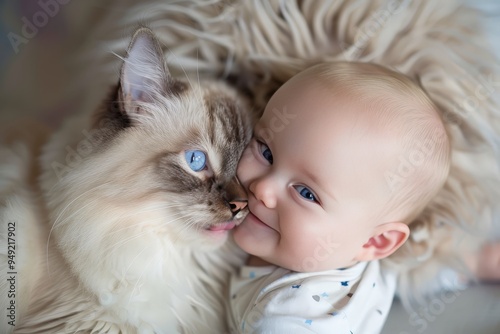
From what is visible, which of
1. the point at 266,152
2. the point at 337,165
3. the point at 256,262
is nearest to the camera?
the point at 337,165

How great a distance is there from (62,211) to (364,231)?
67 cm

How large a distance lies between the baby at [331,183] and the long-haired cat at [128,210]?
0.09m

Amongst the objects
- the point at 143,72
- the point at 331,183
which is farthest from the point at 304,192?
the point at 143,72

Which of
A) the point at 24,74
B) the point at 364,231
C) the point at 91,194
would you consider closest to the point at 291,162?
the point at 364,231

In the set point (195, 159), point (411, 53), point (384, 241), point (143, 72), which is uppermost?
point (143, 72)

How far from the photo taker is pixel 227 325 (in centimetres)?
123

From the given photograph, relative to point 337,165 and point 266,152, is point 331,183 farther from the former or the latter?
point 266,152

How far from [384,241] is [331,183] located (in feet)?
0.77

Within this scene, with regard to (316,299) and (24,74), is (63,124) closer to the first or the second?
(24,74)

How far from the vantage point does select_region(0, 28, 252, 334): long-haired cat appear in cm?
106

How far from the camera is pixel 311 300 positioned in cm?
109

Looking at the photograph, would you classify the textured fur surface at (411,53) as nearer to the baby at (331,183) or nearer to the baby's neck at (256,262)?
the baby at (331,183)

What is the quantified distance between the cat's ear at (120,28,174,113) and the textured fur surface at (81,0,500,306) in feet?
0.74

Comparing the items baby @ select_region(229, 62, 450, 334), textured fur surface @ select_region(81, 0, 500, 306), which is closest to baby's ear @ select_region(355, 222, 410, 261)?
baby @ select_region(229, 62, 450, 334)
